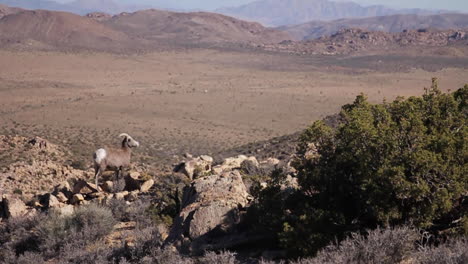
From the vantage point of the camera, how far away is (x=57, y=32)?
322ft

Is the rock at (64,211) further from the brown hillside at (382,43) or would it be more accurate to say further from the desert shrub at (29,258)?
the brown hillside at (382,43)

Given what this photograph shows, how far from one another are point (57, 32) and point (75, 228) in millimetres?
98026

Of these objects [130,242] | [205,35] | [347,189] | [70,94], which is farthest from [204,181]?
[205,35]

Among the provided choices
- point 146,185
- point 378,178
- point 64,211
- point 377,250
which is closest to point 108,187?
point 146,185

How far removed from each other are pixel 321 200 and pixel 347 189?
414 mm

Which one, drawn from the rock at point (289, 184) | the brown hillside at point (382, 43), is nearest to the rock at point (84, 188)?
the rock at point (289, 184)

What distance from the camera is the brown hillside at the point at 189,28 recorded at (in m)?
120

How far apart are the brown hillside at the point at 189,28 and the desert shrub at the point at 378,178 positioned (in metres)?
105

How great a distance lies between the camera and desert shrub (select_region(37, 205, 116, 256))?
8578 millimetres

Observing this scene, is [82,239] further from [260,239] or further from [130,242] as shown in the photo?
[260,239]

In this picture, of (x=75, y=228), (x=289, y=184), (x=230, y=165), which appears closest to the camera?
(x=289, y=184)

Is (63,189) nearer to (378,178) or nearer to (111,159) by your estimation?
(111,159)

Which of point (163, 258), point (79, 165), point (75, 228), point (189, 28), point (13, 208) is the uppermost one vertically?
point (189, 28)

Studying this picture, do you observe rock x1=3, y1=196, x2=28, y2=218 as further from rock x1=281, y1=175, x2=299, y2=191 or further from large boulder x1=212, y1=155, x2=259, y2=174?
rock x1=281, y1=175, x2=299, y2=191
